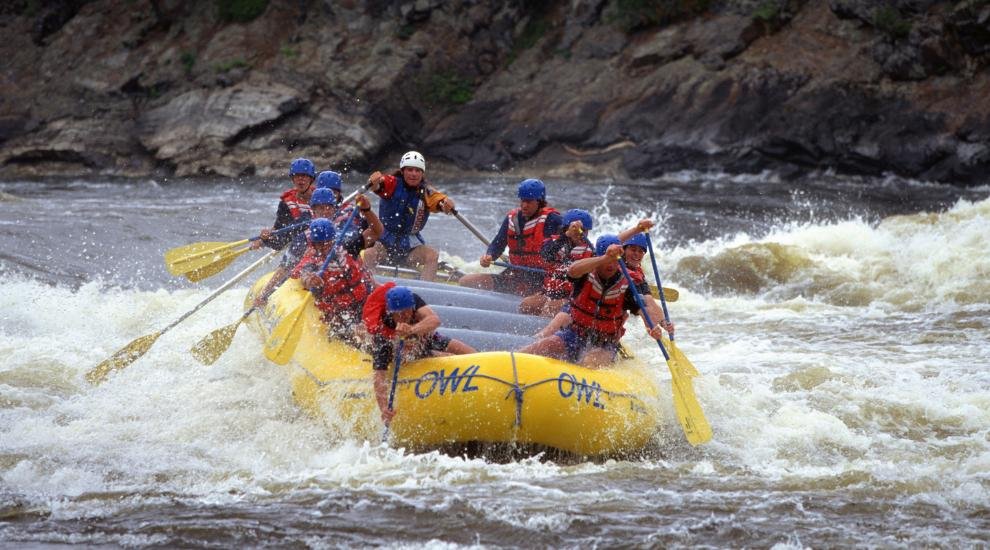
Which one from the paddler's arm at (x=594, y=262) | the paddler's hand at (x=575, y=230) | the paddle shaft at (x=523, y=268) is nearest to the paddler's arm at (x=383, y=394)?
the paddler's arm at (x=594, y=262)

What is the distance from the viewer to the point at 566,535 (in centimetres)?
539

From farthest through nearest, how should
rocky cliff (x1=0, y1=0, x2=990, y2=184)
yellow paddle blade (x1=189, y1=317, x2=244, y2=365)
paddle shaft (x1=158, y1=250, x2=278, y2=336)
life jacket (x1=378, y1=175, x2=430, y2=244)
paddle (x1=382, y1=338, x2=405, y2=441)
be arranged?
rocky cliff (x1=0, y1=0, x2=990, y2=184) → life jacket (x1=378, y1=175, x2=430, y2=244) → paddle shaft (x1=158, y1=250, x2=278, y2=336) → yellow paddle blade (x1=189, y1=317, x2=244, y2=365) → paddle (x1=382, y1=338, x2=405, y2=441)

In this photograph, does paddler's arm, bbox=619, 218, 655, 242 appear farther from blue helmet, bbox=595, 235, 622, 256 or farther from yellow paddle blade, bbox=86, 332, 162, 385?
yellow paddle blade, bbox=86, 332, 162, 385

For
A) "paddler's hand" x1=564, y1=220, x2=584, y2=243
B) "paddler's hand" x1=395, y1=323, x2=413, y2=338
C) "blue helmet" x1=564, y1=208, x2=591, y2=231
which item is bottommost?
"paddler's hand" x1=395, y1=323, x2=413, y2=338

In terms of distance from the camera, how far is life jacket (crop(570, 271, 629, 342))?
280 inches

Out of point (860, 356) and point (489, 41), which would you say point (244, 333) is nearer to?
point (860, 356)

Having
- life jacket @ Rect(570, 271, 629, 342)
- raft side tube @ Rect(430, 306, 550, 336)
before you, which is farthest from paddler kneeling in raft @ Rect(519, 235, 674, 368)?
raft side tube @ Rect(430, 306, 550, 336)

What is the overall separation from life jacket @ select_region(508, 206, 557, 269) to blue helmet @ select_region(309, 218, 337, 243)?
6.30ft

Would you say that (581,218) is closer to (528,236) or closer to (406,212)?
(528,236)

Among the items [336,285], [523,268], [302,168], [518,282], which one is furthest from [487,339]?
[302,168]

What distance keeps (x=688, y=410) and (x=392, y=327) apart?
1852 millimetres

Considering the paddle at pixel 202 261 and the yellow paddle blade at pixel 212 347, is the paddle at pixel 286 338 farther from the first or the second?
the paddle at pixel 202 261

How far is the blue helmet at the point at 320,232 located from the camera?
7578 millimetres

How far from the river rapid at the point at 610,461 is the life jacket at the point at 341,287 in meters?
0.74
